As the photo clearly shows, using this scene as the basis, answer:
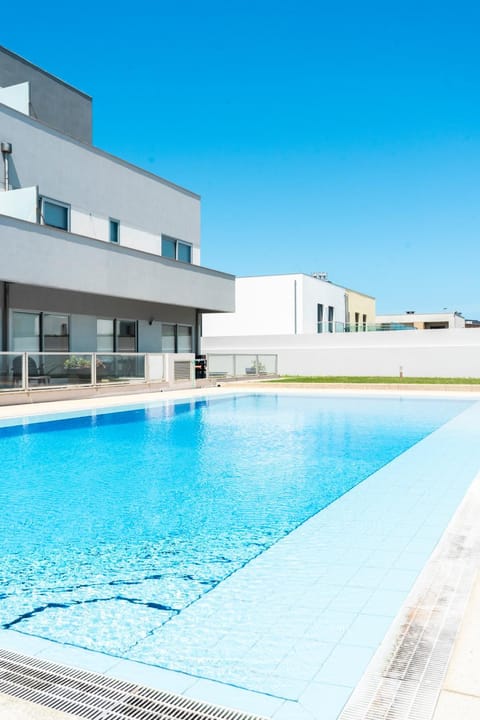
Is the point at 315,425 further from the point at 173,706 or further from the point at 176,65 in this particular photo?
the point at 176,65

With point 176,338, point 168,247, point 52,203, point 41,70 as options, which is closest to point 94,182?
point 52,203

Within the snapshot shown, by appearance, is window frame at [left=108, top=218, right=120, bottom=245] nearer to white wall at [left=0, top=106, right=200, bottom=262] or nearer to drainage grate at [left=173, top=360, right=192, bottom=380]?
white wall at [left=0, top=106, right=200, bottom=262]

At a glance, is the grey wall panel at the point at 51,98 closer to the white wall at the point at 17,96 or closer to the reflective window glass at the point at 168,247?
the white wall at the point at 17,96

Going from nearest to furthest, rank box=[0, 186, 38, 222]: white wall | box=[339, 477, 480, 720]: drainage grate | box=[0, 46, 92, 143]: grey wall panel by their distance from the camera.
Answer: box=[339, 477, 480, 720]: drainage grate < box=[0, 186, 38, 222]: white wall < box=[0, 46, 92, 143]: grey wall panel

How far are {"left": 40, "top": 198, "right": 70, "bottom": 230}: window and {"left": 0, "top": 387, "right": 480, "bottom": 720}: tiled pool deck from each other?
15.3m

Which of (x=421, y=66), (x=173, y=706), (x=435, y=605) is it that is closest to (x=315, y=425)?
(x=435, y=605)

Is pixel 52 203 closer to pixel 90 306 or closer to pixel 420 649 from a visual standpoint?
pixel 90 306

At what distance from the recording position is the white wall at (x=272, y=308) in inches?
1572

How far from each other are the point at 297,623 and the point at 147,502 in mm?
3451

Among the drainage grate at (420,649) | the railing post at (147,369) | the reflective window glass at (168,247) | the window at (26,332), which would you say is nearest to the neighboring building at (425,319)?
the reflective window glass at (168,247)

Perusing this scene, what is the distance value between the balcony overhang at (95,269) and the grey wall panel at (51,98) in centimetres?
555

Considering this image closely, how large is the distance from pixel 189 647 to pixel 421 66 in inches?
862

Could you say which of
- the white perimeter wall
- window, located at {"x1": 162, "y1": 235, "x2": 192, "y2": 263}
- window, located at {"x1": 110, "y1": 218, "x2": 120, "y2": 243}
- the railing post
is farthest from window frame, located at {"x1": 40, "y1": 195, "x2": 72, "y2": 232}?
the white perimeter wall

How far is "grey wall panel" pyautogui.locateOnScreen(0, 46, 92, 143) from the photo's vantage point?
20.8 metres
